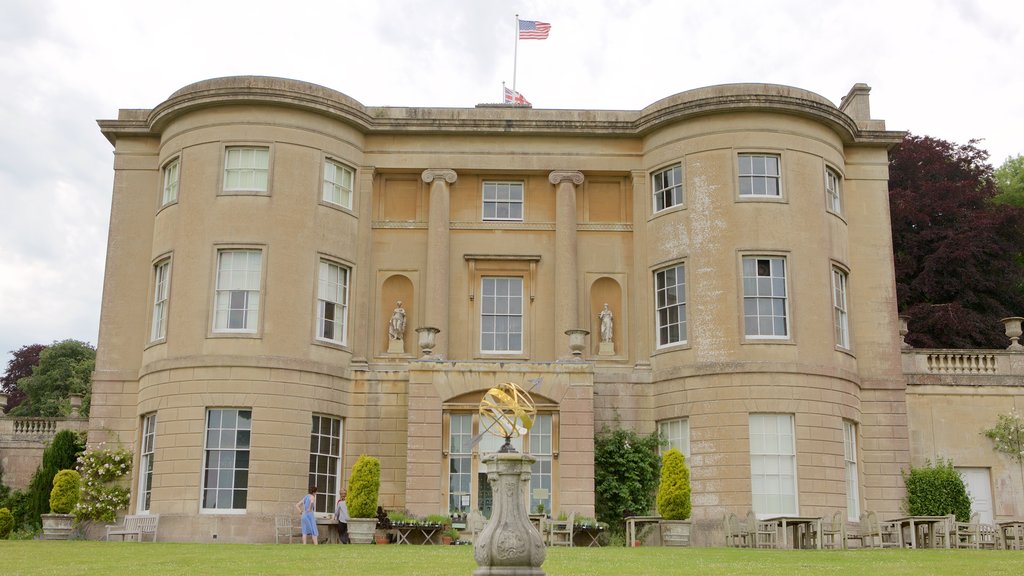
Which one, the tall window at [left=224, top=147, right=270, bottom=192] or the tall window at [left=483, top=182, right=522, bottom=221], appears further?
the tall window at [left=483, top=182, right=522, bottom=221]

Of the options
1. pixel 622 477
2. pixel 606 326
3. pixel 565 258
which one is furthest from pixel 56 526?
pixel 606 326

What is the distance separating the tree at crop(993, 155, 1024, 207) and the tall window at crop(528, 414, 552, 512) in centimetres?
2412

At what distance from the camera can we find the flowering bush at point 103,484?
2673cm

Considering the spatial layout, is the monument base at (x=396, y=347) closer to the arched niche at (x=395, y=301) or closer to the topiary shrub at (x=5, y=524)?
the arched niche at (x=395, y=301)

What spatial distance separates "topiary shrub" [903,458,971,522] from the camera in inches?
1043

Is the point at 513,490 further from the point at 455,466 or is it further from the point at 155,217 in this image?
the point at 155,217

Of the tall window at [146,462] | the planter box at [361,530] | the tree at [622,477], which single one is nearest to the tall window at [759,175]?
the tree at [622,477]

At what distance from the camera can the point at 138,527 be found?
82.1 feet

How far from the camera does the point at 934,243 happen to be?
37344mm

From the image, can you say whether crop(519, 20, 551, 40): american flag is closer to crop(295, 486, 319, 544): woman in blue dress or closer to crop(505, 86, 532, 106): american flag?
crop(505, 86, 532, 106): american flag

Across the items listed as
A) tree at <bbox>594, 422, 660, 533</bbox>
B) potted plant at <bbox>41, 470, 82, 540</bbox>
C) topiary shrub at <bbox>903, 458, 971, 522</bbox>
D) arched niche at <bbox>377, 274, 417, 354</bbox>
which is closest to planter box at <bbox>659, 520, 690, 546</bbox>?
tree at <bbox>594, 422, 660, 533</bbox>

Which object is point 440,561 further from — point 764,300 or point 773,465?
point 764,300

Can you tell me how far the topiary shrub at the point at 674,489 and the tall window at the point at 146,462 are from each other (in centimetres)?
1197

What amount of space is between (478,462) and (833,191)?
11.6 meters
